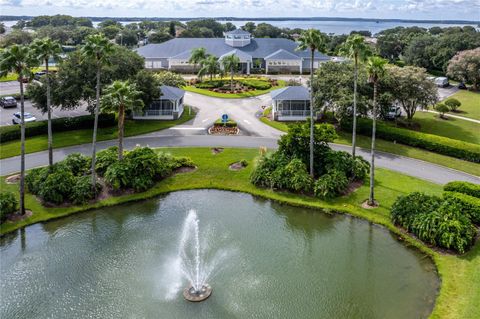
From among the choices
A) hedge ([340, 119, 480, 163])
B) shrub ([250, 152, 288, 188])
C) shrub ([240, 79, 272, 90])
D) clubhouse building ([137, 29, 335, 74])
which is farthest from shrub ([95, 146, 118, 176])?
clubhouse building ([137, 29, 335, 74])

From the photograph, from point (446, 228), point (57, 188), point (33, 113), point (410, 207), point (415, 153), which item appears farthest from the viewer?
point (33, 113)

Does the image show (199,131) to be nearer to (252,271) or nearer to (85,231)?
(85,231)

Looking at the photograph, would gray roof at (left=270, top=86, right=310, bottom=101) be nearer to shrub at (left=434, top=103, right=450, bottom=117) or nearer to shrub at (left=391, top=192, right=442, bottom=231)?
shrub at (left=434, top=103, right=450, bottom=117)

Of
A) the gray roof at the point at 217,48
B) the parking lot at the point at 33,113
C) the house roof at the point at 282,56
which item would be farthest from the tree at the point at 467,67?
the parking lot at the point at 33,113

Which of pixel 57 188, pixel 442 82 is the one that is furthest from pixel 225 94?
pixel 442 82

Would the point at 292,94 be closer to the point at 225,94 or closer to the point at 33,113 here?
the point at 225,94

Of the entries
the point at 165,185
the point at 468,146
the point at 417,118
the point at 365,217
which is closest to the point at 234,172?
the point at 165,185
